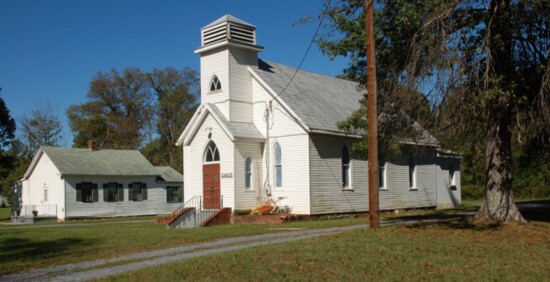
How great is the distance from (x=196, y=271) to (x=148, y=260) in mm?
2574

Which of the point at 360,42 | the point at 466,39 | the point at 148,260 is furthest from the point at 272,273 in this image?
the point at 360,42

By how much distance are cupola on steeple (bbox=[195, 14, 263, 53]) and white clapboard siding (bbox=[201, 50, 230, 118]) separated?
478 mm

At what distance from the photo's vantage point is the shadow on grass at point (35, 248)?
52.4 feet

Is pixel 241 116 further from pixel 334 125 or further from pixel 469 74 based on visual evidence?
pixel 469 74

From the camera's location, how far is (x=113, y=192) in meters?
42.4

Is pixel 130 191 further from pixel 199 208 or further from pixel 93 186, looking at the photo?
pixel 199 208

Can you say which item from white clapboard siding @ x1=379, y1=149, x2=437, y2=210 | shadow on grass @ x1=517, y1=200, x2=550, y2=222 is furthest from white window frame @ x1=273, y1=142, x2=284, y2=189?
shadow on grass @ x1=517, y1=200, x2=550, y2=222

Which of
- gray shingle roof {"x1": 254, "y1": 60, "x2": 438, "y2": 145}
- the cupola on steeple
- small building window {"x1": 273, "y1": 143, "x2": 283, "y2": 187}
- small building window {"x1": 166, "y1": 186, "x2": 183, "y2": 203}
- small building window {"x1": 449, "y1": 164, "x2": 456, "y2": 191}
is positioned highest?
the cupola on steeple

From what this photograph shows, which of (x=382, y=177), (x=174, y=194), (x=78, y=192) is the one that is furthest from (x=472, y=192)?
(x=78, y=192)

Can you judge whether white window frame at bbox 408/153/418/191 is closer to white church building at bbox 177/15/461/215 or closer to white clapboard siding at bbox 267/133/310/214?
white church building at bbox 177/15/461/215

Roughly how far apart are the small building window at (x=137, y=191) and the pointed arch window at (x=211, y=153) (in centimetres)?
1744

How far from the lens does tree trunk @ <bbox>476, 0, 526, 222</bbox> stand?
16672 millimetres

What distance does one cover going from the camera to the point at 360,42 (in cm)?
2055

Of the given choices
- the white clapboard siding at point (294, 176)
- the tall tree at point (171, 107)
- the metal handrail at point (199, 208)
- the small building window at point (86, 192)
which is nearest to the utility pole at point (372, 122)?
the white clapboard siding at point (294, 176)
